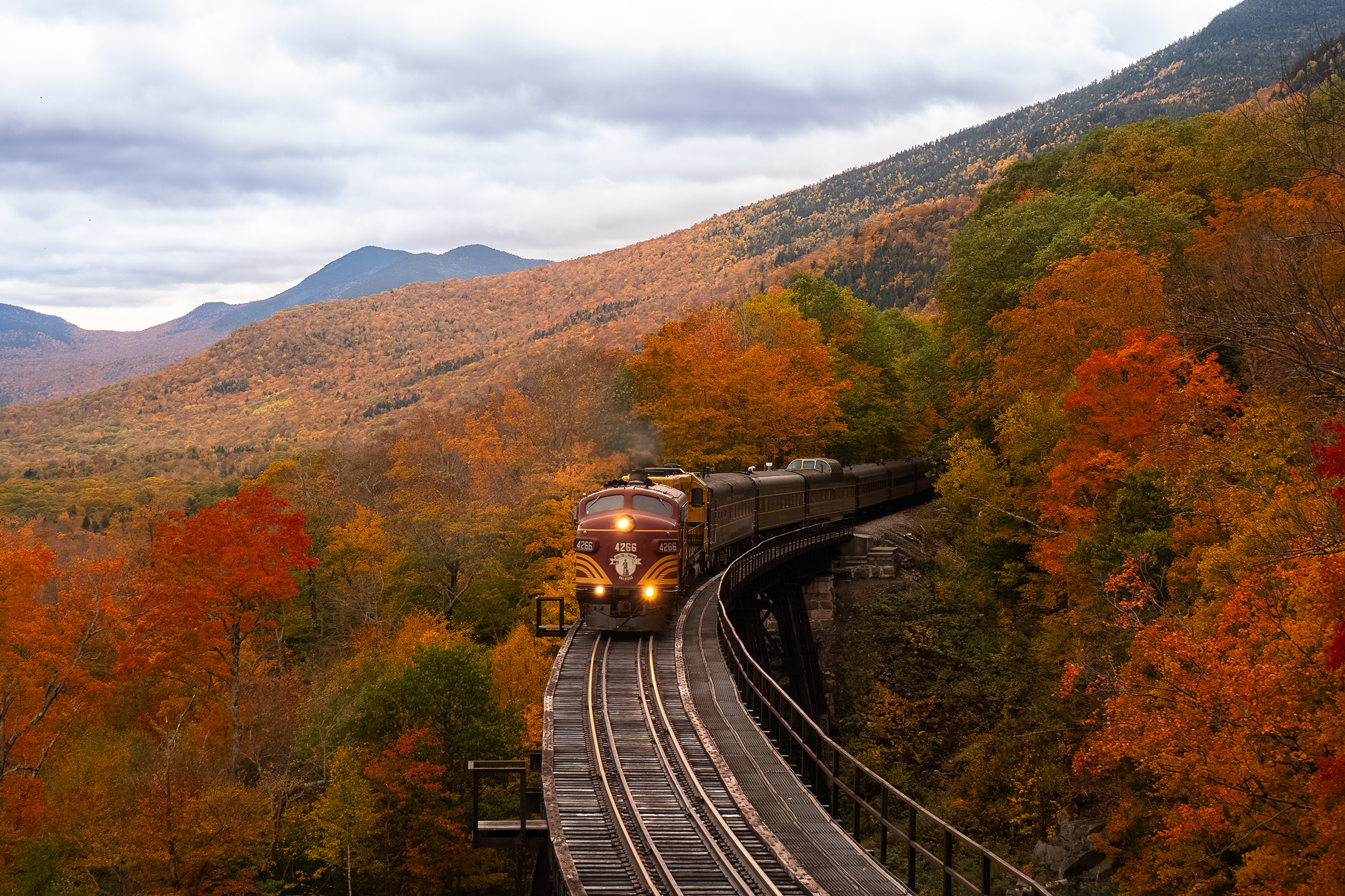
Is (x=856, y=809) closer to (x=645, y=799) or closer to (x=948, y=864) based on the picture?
(x=948, y=864)

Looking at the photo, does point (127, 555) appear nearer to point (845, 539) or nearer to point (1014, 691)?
point (845, 539)

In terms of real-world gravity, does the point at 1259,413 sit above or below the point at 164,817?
above

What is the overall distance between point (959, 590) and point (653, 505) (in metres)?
24.1

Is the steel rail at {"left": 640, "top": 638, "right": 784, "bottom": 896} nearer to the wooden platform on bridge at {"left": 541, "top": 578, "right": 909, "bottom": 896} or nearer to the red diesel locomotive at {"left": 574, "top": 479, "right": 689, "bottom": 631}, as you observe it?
the wooden platform on bridge at {"left": 541, "top": 578, "right": 909, "bottom": 896}

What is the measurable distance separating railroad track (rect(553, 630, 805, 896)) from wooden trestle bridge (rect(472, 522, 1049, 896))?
0.09ft

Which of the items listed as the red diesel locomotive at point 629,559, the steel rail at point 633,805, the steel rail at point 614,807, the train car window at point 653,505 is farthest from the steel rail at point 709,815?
the train car window at point 653,505

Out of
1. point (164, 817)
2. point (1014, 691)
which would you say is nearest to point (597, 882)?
point (164, 817)

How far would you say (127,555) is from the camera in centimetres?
6153

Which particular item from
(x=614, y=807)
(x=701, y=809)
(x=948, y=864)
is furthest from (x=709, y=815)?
(x=948, y=864)

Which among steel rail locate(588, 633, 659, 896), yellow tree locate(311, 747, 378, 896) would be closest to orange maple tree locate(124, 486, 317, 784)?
yellow tree locate(311, 747, 378, 896)

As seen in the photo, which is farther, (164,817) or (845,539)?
(845,539)

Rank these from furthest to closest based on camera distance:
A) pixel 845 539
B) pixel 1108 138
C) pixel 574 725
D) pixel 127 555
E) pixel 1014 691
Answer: pixel 127 555
pixel 1108 138
pixel 845 539
pixel 1014 691
pixel 574 725

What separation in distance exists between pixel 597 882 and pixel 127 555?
61.3 m

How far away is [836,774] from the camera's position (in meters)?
14.2
